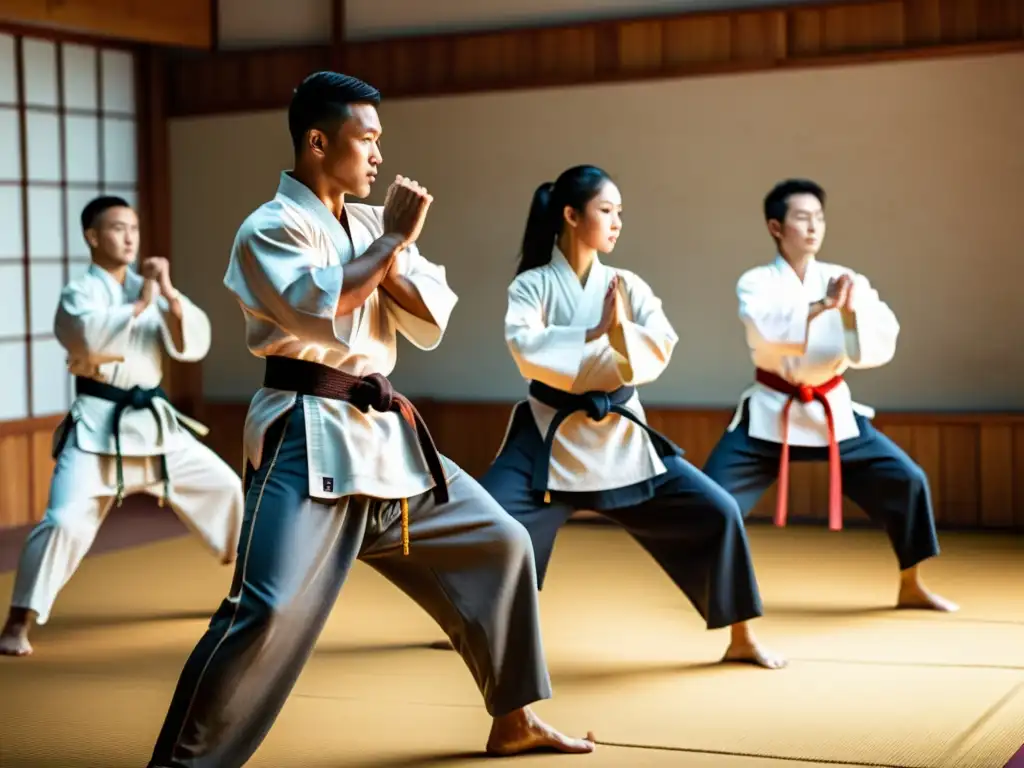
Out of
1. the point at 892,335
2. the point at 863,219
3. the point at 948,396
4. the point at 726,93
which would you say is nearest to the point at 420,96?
the point at 726,93

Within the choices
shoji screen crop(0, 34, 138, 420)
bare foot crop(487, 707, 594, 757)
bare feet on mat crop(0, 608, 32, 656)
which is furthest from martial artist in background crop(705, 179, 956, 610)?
shoji screen crop(0, 34, 138, 420)

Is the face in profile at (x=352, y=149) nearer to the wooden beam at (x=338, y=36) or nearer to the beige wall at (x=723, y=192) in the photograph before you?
the beige wall at (x=723, y=192)

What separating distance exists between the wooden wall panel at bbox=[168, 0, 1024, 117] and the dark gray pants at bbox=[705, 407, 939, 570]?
2190 mm

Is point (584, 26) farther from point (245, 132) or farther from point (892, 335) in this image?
point (892, 335)

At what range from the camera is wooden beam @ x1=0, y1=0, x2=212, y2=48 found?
21.0 feet

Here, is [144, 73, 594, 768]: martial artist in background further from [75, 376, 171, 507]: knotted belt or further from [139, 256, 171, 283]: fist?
[75, 376, 171, 507]: knotted belt

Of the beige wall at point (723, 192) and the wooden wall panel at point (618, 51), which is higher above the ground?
the wooden wall panel at point (618, 51)

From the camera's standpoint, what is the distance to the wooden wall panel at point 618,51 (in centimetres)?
606

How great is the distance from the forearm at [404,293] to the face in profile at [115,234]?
2.06 metres

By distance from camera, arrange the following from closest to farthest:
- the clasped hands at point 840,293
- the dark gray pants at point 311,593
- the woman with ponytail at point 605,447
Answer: the dark gray pants at point 311,593 < the woman with ponytail at point 605,447 < the clasped hands at point 840,293

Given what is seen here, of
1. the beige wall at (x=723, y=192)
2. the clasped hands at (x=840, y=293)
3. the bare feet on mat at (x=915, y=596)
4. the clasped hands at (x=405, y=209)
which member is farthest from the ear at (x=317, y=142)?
the beige wall at (x=723, y=192)

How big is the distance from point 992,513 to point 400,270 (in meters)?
3.93

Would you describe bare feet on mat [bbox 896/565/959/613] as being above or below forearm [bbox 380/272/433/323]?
below

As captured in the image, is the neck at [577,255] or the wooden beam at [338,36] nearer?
the neck at [577,255]
